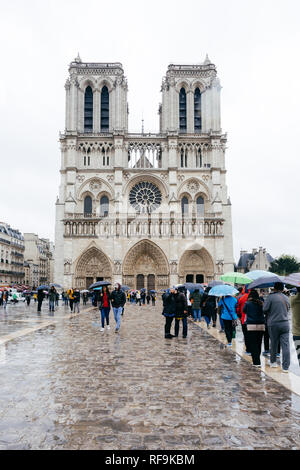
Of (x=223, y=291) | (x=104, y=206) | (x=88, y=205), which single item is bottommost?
(x=223, y=291)

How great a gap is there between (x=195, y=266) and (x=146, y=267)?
4.70 meters

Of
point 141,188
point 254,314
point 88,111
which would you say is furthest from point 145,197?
point 254,314

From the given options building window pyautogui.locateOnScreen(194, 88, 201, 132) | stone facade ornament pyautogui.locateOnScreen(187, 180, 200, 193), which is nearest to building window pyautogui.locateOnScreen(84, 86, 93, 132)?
building window pyautogui.locateOnScreen(194, 88, 201, 132)

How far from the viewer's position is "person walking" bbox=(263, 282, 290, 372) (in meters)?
6.41

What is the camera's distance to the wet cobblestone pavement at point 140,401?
359cm

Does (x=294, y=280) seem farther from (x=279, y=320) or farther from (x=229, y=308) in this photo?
(x=229, y=308)

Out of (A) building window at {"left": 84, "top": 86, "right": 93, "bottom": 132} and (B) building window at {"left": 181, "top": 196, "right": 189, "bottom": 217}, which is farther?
(A) building window at {"left": 84, "top": 86, "right": 93, "bottom": 132}

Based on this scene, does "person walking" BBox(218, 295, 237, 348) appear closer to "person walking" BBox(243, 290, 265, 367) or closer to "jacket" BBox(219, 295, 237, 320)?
"jacket" BBox(219, 295, 237, 320)

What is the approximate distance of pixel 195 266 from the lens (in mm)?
36469

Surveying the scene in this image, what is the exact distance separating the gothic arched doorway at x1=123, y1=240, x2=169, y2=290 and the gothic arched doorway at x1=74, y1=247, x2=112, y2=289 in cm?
189

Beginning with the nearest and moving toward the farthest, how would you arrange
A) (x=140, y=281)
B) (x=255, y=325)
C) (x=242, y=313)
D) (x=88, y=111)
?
(x=255, y=325)
(x=242, y=313)
(x=140, y=281)
(x=88, y=111)

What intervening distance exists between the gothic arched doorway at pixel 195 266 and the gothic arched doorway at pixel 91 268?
22.9 feet

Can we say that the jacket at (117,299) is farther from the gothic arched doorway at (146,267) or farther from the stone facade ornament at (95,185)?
the stone facade ornament at (95,185)
